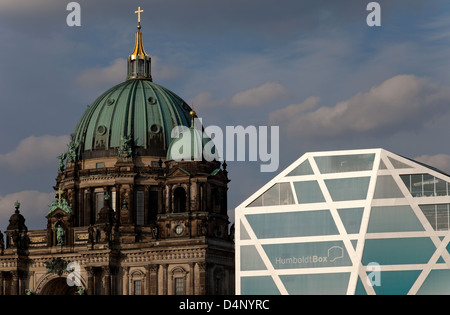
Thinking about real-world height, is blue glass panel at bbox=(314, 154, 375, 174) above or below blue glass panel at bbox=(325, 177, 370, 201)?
above

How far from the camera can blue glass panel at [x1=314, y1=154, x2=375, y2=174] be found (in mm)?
121500

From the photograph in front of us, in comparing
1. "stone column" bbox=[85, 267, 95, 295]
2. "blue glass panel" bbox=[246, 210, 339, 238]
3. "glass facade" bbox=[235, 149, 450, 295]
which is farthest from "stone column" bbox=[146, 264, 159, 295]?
"blue glass panel" bbox=[246, 210, 339, 238]

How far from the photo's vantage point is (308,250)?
12188cm

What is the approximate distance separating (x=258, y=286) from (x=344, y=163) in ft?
48.9

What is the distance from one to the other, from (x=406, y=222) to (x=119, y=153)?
54.4 meters

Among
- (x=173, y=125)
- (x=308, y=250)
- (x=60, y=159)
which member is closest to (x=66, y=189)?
(x=60, y=159)

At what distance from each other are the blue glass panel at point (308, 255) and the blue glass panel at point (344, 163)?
7304 millimetres

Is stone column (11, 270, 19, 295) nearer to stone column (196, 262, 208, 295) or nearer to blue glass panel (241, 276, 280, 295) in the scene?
stone column (196, 262, 208, 295)

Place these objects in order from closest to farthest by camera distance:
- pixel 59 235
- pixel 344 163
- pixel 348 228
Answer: pixel 348 228 → pixel 344 163 → pixel 59 235

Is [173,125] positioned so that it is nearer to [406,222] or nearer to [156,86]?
[156,86]

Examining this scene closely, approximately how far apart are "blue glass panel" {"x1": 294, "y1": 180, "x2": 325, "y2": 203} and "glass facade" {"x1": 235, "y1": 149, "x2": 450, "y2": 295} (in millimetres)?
98

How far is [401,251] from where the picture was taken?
11831 centimetres

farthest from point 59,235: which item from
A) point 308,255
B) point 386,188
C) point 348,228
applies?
point 386,188

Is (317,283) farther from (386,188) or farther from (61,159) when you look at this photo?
(61,159)
